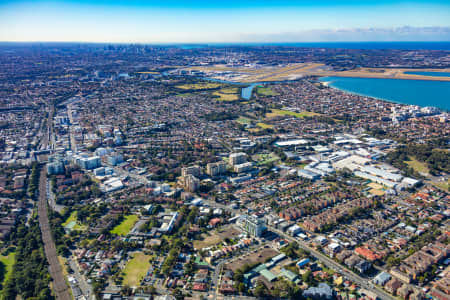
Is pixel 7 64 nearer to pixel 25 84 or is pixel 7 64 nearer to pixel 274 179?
pixel 25 84

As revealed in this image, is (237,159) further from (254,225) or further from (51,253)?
(51,253)

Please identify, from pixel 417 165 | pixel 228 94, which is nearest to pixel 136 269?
pixel 417 165

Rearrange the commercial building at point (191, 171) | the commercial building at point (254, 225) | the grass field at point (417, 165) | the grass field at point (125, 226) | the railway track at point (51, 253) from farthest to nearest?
the grass field at point (417, 165), the commercial building at point (191, 171), the grass field at point (125, 226), the commercial building at point (254, 225), the railway track at point (51, 253)

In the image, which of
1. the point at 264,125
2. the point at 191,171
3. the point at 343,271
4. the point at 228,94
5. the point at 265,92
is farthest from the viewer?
the point at 265,92

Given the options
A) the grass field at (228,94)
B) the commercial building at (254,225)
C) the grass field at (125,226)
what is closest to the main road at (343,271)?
the commercial building at (254,225)

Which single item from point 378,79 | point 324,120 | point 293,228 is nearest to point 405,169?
point 293,228

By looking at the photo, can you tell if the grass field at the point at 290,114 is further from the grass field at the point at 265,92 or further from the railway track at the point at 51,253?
the railway track at the point at 51,253

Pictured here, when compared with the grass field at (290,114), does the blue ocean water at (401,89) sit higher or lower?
higher
